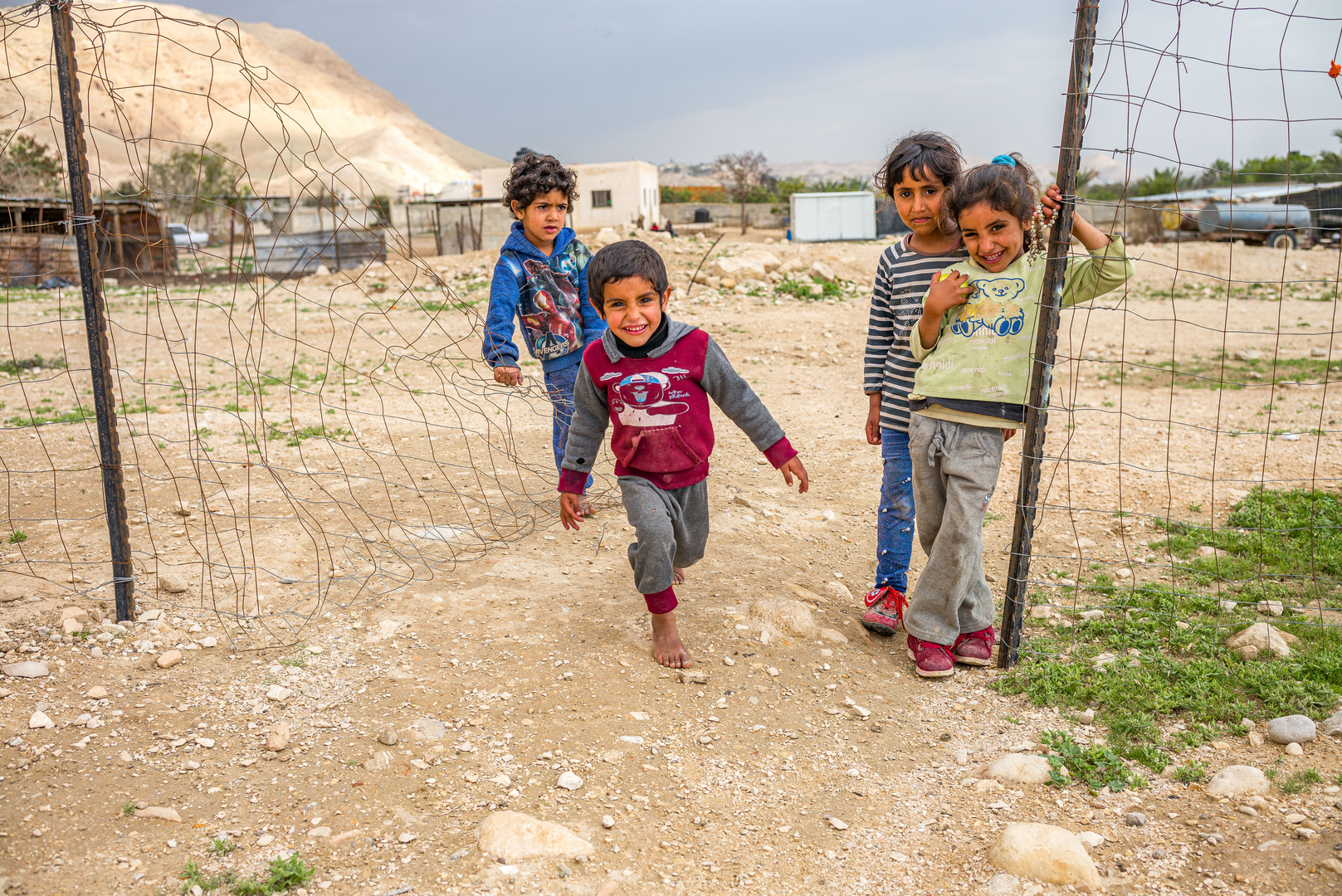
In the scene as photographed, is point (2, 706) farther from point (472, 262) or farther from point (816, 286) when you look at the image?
point (472, 262)

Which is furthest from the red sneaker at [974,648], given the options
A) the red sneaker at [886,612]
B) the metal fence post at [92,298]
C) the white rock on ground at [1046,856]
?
the metal fence post at [92,298]

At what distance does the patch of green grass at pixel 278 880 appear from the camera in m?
1.96

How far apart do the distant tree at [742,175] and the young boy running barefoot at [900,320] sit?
42439 millimetres

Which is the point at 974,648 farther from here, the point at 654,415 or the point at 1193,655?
the point at 654,415

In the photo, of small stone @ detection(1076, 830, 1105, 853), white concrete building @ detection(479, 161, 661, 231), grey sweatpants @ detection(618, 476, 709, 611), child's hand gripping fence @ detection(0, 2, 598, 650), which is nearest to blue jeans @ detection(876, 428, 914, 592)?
grey sweatpants @ detection(618, 476, 709, 611)

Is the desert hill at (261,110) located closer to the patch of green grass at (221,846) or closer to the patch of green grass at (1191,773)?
the patch of green grass at (221,846)

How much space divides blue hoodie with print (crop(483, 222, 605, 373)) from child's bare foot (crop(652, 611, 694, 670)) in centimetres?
149

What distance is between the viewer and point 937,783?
7.99ft

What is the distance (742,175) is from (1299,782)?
4598cm

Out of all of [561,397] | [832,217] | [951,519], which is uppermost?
[832,217]

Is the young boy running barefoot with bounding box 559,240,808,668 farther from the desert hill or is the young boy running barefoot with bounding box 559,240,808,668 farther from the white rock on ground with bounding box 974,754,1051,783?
the desert hill

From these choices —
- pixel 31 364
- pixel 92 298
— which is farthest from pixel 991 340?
pixel 31 364

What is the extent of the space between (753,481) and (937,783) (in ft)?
9.07

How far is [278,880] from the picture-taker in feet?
6.52
